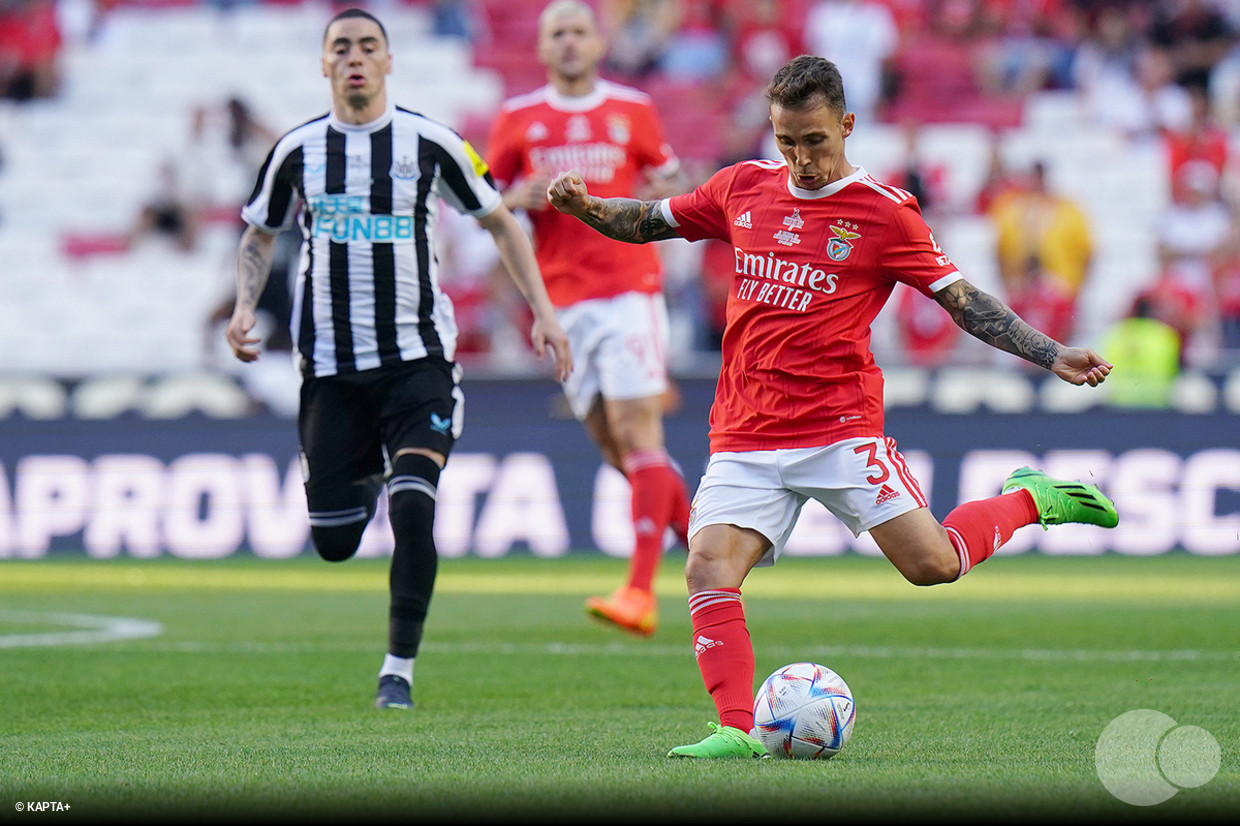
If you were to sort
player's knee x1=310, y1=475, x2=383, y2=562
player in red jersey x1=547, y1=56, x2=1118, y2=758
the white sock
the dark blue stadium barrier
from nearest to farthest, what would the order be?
player in red jersey x1=547, y1=56, x2=1118, y2=758
the white sock
player's knee x1=310, y1=475, x2=383, y2=562
the dark blue stadium barrier

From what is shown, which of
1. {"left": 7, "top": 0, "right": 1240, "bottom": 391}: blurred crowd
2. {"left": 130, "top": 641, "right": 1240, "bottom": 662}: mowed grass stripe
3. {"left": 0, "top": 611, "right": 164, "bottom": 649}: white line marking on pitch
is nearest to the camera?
{"left": 130, "top": 641, "right": 1240, "bottom": 662}: mowed grass stripe

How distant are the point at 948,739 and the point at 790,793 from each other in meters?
1.18

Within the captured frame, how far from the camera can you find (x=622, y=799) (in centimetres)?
405

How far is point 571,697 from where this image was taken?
6324mm

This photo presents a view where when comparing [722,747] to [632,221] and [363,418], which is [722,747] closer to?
[632,221]

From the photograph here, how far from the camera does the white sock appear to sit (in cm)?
618

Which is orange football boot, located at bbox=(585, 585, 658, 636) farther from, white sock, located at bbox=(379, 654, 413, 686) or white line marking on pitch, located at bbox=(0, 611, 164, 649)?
white line marking on pitch, located at bbox=(0, 611, 164, 649)

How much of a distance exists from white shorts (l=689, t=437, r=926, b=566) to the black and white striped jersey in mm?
1753

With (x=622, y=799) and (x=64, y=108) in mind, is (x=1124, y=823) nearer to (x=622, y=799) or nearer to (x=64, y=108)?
(x=622, y=799)

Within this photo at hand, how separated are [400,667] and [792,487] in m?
1.71

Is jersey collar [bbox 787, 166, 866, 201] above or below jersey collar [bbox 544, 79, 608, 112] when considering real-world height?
below

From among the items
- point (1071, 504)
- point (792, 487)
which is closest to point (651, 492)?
point (1071, 504)

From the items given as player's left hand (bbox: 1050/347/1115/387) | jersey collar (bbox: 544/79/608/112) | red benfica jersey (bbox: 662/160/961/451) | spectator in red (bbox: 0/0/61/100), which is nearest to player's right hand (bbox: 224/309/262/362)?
red benfica jersey (bbox: 662/160/961/451)

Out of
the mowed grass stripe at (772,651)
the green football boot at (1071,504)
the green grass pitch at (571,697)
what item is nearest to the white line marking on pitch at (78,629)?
the green grass pitch at (571,697)
